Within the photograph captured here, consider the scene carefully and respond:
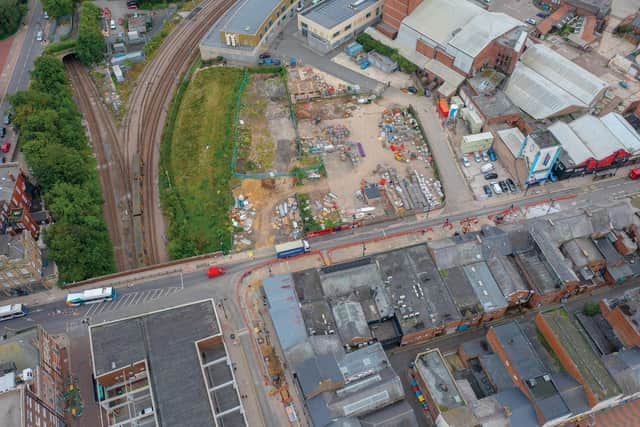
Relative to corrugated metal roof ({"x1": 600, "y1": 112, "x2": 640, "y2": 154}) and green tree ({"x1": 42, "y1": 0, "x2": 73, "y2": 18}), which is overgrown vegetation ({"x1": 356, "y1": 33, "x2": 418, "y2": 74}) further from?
green tree ({"x1": 42, "y1": 0, "x2": 73, "y2": 18})

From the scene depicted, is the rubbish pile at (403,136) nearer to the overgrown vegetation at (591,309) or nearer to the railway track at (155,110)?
the overgrown vegetation at (591,309)

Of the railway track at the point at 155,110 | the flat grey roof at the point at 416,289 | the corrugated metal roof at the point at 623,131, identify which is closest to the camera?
the flat grey roof at the point at 416,289

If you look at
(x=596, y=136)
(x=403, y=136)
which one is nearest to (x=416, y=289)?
(x=403, y=136)

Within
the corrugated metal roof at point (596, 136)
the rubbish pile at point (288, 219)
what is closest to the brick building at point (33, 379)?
the rubbish pile at point (288, 219)

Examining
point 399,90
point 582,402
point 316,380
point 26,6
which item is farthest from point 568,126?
point 26,6

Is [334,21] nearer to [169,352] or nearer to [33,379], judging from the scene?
[169,352]

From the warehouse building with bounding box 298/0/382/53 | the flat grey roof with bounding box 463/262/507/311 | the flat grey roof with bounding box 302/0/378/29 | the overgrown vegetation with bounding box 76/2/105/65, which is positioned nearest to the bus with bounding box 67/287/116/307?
the flat grey roof with bounding box 463/262/507/311
